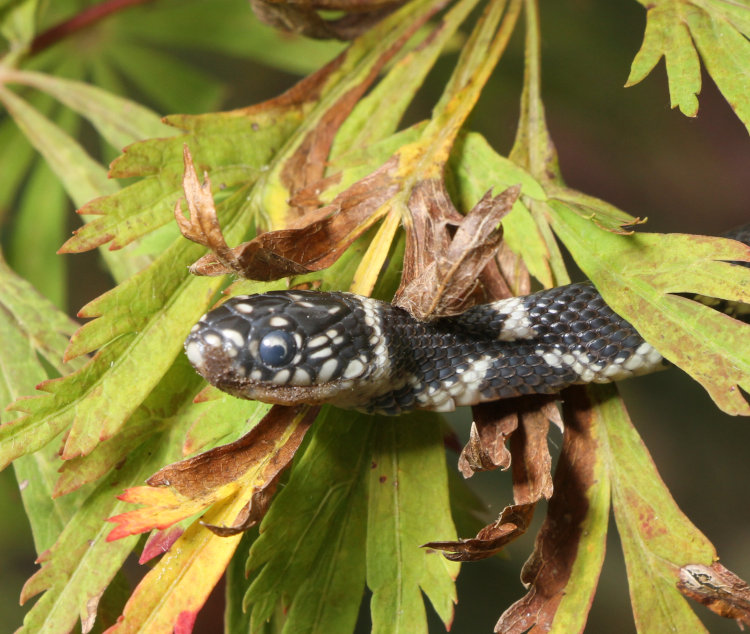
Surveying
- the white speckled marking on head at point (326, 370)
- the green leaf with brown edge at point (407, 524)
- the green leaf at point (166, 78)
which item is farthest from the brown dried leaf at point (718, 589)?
the green leaf at point (166, 78)

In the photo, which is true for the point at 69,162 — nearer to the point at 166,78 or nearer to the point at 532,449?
the point at 166,78

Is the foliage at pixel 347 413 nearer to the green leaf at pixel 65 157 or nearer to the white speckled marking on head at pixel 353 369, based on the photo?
the white speckled marking on head at pixel 353 369

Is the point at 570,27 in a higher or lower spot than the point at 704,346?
higher

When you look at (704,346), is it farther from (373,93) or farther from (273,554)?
(373,93)

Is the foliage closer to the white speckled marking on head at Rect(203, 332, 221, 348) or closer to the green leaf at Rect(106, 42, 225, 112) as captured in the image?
the white speckled marking on head at Rect(203, 332, 221, 348)

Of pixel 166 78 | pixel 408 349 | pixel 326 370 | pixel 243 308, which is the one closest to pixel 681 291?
pixel 408 349

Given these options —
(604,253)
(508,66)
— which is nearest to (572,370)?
(604,253)
